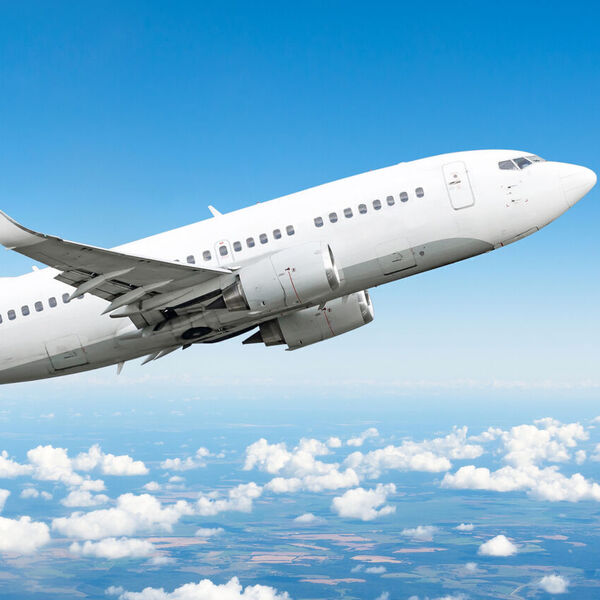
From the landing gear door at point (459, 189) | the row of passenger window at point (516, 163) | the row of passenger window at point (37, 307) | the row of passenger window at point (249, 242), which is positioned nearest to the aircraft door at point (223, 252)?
the row of passenger window at point (249, 242)

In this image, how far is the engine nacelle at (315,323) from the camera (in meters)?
30.6

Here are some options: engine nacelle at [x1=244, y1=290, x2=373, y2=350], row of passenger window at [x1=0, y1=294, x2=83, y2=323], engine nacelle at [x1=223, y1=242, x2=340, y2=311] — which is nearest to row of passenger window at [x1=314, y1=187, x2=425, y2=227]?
engine nacelle at [x1=223, y1=242, x2=340, y2=311]

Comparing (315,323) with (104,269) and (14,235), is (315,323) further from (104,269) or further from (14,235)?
(14,235)

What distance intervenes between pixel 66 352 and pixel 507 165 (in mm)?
19792

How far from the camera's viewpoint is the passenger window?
27.0 meters

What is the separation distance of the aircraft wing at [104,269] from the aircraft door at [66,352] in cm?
355

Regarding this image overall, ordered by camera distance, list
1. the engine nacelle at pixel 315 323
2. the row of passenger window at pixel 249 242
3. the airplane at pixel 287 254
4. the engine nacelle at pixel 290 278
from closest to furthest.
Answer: the engine nacelle at pixel 290 278
the airplane at pixel 287 254
the row of passenger window at pixel 249 242
the engine nacelle at pixel 315 323

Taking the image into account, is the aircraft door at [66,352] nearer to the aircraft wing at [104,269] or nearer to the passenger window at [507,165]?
the aircraft wing at [104,269]

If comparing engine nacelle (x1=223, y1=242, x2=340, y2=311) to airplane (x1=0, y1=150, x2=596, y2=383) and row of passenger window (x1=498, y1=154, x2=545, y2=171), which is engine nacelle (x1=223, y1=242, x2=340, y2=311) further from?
row of passenger window (x1=498, y1=154, x2=545, y2=171)

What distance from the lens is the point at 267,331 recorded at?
30875 millimetres

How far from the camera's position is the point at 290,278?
78.5 feet

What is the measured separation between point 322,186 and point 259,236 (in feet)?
11.4

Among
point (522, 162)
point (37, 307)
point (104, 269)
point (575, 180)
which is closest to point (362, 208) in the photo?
point (522, 162)

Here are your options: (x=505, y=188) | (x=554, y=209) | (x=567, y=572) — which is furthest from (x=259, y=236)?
(x=567, y=572)
